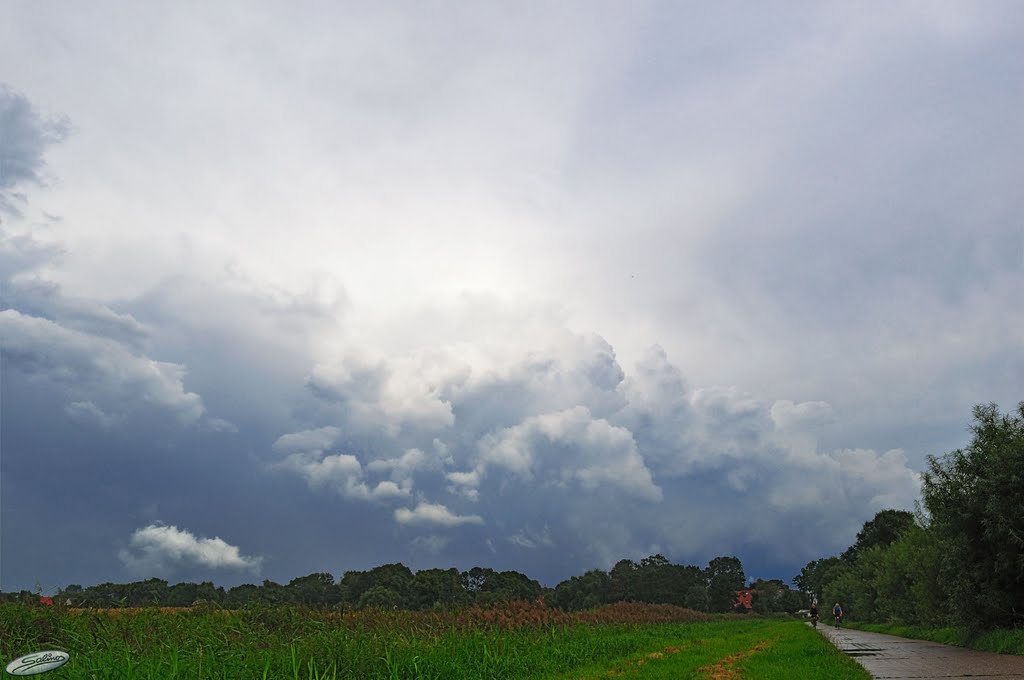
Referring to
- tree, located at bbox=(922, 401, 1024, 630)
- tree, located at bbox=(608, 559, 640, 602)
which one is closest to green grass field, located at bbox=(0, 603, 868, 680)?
tree, located at bbox=(922, 401, 1024, 630)

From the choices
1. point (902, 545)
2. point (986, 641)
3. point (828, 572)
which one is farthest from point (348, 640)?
point (828, 572)

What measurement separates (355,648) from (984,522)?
25.7 meters

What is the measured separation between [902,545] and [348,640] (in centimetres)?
5668

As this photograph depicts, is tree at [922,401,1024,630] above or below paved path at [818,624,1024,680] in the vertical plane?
above

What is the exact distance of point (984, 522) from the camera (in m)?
27.9

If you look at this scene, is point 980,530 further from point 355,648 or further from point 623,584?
point 623,584

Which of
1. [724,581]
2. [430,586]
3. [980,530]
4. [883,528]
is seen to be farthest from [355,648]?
[724,581]

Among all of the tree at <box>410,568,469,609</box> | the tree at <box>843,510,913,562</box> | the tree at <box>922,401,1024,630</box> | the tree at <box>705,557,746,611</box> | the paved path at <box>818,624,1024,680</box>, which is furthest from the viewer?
the tree at <box>705,557,746,611</box>

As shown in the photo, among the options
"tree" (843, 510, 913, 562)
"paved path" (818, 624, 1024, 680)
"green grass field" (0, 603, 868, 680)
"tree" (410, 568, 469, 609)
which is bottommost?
"paved path" (818, 624, 1024, 680)

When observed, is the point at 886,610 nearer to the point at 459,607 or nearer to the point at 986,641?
the point at 986,641

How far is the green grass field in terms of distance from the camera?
42.0 ft

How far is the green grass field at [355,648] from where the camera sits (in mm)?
12797

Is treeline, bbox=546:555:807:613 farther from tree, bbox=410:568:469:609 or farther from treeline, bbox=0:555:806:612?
tree, bbox=410:568:469:609

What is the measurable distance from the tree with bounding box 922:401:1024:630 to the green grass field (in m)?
9.16
